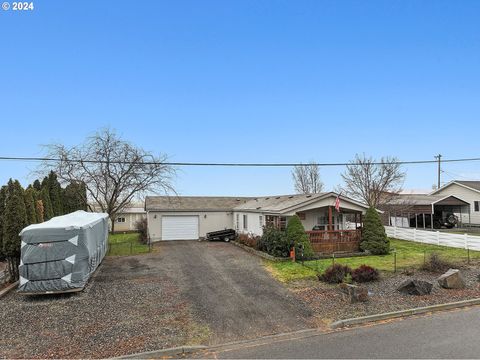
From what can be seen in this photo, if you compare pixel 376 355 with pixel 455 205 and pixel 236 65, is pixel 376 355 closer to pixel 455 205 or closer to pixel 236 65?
pixel 236 65

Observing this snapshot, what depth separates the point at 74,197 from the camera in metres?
24.5

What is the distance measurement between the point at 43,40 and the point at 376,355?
13434 mm

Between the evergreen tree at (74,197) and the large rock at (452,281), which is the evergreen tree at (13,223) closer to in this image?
the evergreen tree at (74,197)

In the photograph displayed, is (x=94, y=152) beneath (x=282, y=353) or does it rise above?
above

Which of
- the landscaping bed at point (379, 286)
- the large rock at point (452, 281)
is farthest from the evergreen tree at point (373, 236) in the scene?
the large rock at point (452, 281)

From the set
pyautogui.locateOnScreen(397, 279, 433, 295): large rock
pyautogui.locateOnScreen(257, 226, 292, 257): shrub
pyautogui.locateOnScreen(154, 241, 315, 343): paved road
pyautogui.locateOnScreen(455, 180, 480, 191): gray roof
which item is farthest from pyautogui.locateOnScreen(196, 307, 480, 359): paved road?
pyautogui.locateOnScreen(455, 180, 480, 191): gray roof

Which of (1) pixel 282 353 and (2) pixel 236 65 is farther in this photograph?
(2) pixel 236 65

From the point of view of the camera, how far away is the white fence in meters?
19.1

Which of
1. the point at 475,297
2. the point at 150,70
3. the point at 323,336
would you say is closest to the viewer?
the point at 323,336

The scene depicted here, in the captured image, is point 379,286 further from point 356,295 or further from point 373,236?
point 373,236

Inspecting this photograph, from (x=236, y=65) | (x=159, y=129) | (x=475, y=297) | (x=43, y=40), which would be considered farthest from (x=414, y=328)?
(x=159, y=129)

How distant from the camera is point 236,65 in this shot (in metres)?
16.2

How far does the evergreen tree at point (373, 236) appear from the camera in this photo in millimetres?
18594

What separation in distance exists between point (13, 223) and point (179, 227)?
52.9 ft
